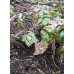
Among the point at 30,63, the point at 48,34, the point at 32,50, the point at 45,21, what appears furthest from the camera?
the point at 32,50

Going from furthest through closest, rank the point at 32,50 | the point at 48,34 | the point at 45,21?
the point at 32,50 → the point at 45,21 → the point at 48,34

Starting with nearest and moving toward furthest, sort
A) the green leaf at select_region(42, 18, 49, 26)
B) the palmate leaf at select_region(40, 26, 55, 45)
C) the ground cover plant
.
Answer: the palmate leaf at select_region(40, 26, 55, 45) < the green leaf at select_region(42, 18, 49, 26) < the ground cover plant

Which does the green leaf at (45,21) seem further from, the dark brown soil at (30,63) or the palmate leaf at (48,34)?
the dark brown soil at (30,63)

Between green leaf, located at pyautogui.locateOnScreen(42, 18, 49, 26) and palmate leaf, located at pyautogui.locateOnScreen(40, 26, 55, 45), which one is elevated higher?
green leaf, located at pyautogui.locateOnScreen(42, 18, 49, 26)

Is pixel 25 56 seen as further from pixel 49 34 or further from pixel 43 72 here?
pixel 49 34

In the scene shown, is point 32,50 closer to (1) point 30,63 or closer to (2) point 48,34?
(1) point 30,63

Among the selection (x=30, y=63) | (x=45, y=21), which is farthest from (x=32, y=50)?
(x=45, y=21)

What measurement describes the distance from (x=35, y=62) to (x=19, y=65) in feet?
0.60

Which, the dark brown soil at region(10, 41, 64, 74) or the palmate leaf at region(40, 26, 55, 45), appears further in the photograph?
the dark brown soil at region(10, 41, 64, 74)

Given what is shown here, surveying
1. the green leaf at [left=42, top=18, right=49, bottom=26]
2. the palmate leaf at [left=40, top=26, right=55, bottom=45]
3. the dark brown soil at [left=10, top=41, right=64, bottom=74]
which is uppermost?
the green leaf at [left=42, top=18, right=49, bottom=26]

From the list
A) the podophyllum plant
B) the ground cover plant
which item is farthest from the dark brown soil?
the podophyllum plant

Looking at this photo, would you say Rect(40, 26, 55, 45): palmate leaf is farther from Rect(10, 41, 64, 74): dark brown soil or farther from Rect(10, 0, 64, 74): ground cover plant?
Rect(10, 41, 64, 74): dark brown soil

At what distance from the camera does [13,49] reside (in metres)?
1.39
